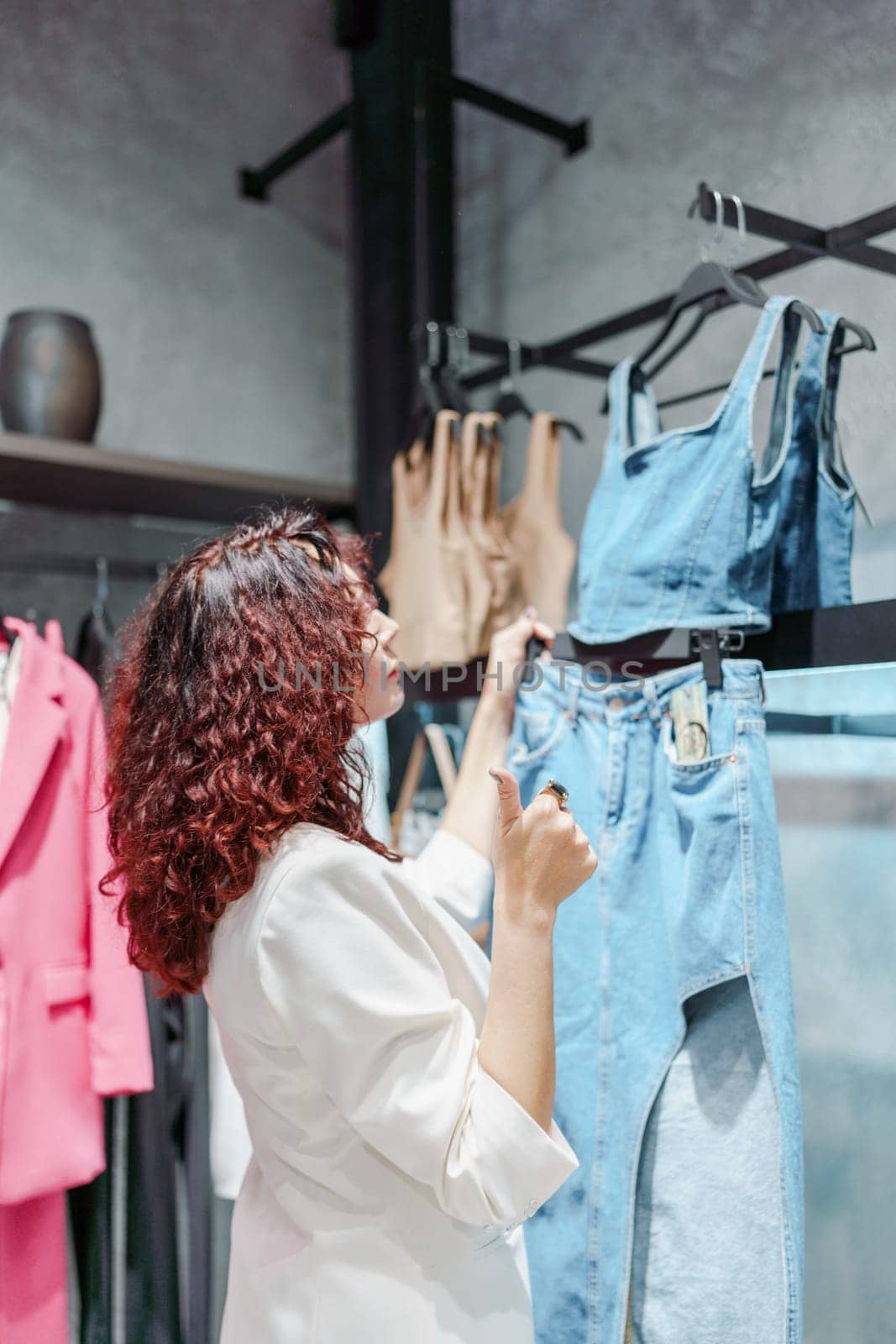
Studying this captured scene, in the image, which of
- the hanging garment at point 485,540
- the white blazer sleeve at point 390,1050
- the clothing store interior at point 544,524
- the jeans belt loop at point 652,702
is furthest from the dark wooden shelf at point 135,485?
the white blazer sleeve at point 390,1050

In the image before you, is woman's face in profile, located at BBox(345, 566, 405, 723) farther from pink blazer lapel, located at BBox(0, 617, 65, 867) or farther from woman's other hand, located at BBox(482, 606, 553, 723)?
pink blazer lapel, located at BBox(0, 617, 65, 867)

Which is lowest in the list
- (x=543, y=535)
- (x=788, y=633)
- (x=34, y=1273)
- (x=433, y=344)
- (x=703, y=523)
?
(x=34, y=1273)

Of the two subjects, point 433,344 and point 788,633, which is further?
point 433,344

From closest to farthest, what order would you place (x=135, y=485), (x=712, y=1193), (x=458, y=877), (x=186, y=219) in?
(x=712, y=1193), (x=458, y=877), (x=135, y=485), (x=186, y=219)

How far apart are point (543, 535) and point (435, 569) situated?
18 centimetres

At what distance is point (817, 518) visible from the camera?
116cm

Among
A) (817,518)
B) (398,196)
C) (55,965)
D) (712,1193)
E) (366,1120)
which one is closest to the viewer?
(366,1120)

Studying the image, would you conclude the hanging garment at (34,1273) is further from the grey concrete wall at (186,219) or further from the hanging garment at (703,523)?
the grey concrete wall at (186,219)

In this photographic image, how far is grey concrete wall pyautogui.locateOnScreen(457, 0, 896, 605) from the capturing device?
1.32 meters

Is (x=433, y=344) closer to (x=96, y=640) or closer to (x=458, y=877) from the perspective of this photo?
(x=96, y=640)

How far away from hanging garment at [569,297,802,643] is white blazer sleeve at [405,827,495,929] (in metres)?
0.31

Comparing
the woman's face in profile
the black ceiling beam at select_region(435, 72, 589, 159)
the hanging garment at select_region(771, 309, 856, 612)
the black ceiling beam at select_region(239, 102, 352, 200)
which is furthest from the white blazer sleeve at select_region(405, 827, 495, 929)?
the black ceiling beam at select_region(239, 102, 352, 200)

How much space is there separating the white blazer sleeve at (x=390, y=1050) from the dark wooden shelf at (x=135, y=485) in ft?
3.26

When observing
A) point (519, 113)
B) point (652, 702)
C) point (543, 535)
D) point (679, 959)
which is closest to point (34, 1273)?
point (679, 959)
